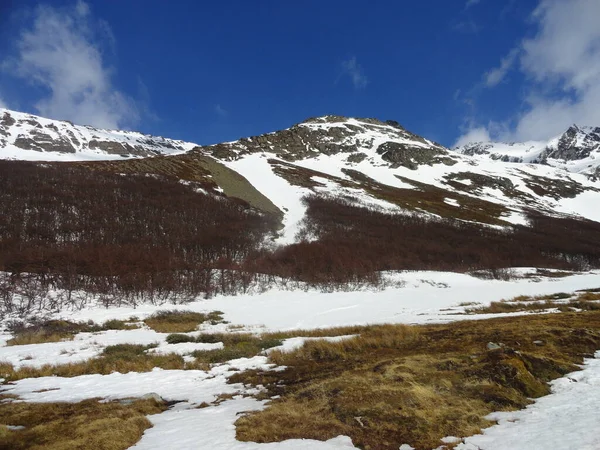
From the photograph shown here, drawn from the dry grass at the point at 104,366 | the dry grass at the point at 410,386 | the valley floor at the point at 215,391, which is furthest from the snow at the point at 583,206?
the dry grass at the point at 104,366

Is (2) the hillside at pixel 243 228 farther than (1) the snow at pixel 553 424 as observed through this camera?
Yes

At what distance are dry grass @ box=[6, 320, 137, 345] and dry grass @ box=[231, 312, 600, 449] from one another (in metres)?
15.0

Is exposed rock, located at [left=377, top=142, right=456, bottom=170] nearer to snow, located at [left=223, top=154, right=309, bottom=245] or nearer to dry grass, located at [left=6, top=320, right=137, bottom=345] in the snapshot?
snow, located at [left=223, top=154, right=309, bottom=245]

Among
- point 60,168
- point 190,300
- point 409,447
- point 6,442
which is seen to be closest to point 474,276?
point 190,300

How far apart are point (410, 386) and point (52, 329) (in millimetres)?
24389

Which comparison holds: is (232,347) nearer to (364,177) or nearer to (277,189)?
(277,189)

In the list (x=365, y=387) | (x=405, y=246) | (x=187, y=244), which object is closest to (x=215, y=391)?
(x=365, y=387)

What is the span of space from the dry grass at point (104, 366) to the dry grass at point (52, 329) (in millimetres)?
6449

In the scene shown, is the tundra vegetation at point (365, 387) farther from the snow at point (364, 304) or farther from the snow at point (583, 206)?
the snow at point (583, 206)

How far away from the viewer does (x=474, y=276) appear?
4612 cm

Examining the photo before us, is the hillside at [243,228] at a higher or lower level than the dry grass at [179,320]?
higher

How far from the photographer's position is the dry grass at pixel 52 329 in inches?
766

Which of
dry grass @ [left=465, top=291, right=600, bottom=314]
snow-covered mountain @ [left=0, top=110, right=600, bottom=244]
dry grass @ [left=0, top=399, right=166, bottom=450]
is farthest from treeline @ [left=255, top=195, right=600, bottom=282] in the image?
dry grass @ [left=0, top=399, right=166, bottom=450]

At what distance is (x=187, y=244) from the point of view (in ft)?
156
